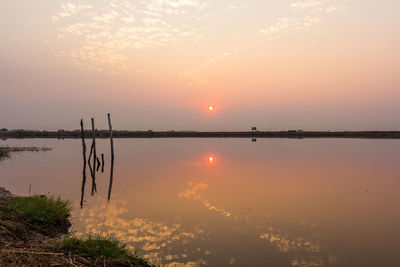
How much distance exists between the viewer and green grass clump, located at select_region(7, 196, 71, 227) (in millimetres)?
11787

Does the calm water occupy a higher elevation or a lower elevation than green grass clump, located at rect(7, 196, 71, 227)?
lower

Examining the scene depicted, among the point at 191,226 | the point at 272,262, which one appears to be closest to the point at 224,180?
the point at 191,226

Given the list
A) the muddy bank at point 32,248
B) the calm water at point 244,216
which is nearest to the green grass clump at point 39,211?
the muddy bank at point 32,248

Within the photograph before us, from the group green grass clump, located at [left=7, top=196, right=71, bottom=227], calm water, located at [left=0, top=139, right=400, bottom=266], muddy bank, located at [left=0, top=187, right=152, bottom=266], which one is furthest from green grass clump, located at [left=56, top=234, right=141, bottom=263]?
green grass clump, located at [left=7, top=196, right=71, bottom=227]

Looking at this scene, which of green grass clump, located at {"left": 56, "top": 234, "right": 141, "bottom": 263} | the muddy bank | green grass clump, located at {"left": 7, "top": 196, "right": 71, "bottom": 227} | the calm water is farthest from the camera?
green grass clump, located at {"left": 7, "top": 196, "right": 71, "bottom": 227}

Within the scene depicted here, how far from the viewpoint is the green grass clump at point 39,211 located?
1179 cm

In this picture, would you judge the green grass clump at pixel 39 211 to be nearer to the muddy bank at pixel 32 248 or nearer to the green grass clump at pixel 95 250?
the muddy bank at pixel 32 248

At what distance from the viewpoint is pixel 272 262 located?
32.0ft

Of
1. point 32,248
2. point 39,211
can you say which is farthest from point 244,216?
point 32,248

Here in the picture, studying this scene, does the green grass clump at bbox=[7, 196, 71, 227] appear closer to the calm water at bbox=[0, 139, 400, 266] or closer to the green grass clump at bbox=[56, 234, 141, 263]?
the calm water at bbox=[0, 139, 400, 266]

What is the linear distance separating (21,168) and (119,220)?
987 inches

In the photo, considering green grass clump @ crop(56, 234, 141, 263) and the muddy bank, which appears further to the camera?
green grass clump @ crop(56, 234, 141, 263)

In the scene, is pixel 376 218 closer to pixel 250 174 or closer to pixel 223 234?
pixel 223 234

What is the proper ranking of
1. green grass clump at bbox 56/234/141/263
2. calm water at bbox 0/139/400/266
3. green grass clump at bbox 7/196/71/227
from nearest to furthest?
green grass clump at bbox 56/234/141/263
calm water at bbox 0/139/400/266
green grass clump at bbox 7/196/71/227
